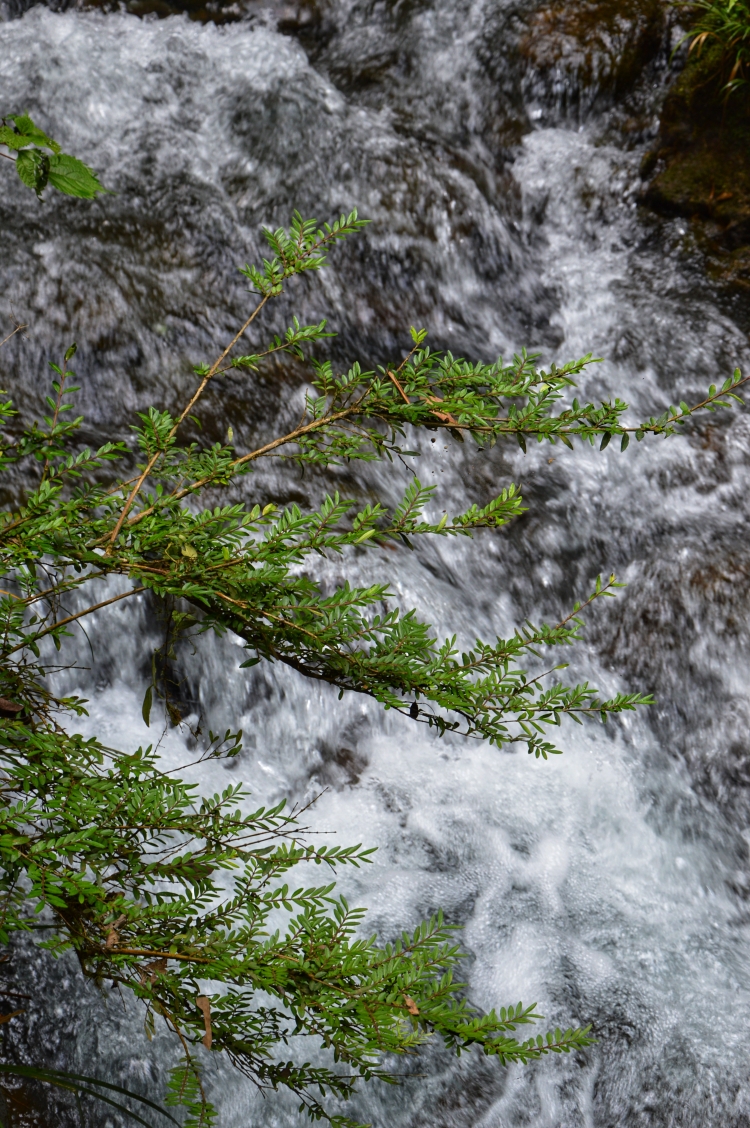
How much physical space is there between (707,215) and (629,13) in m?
1.68

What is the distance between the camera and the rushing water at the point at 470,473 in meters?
2.73

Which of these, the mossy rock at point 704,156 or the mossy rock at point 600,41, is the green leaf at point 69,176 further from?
the mossy rock at point 600,41

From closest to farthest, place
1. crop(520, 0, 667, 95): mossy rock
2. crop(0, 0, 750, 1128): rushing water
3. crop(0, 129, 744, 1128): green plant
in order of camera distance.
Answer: crop(0, 129, 744, 1128): green plant
crop(0, 0, 750, 1128): rushing water
crop(520, 0, 667, 95): mossy rock

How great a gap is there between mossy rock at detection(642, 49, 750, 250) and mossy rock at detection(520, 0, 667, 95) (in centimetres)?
38

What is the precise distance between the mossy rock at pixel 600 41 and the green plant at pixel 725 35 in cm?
26

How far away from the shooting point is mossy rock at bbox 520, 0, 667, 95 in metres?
6.10

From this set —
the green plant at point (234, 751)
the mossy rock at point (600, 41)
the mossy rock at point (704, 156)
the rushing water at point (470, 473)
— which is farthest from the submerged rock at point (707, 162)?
the green plant at point (234, 751)

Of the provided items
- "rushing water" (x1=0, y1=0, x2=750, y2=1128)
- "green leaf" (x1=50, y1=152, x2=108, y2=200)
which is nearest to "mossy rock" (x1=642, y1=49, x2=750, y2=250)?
"rushing water" (x1=0, y1=0, x2=750, y2=1128)

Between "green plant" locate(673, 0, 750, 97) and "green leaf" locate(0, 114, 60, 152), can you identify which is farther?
"green plant" locate(673, 0, 750, 97)

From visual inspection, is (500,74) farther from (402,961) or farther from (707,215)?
(402,961)

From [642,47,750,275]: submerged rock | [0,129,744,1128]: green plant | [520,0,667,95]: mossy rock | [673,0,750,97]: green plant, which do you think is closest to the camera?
[0,129,744,1128]: green plant

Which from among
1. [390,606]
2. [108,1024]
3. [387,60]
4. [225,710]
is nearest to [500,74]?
[387,60]

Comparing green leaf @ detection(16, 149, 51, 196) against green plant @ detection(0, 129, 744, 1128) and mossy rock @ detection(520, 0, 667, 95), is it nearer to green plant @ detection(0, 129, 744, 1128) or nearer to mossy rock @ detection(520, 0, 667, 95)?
green plant @ detection(0, 129, 744, 1128)

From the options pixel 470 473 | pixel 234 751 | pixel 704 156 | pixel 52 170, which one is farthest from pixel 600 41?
pixel 234 751
